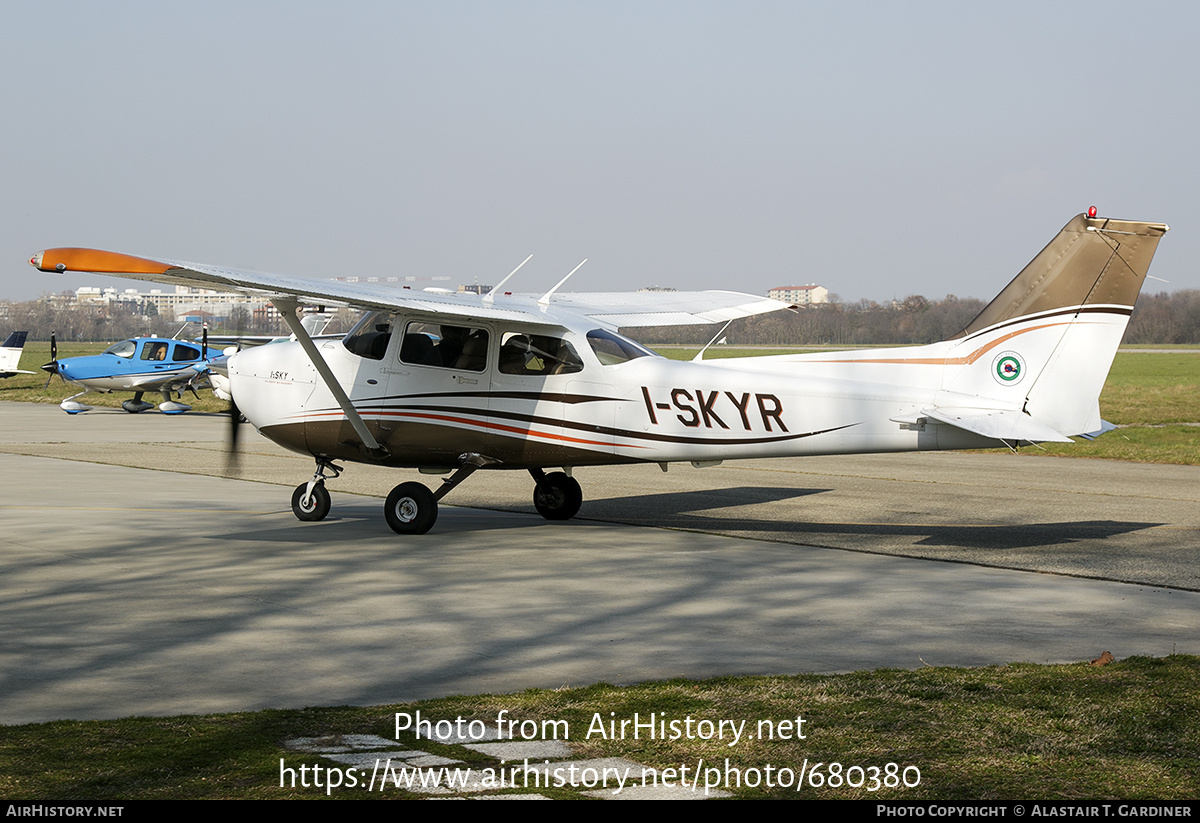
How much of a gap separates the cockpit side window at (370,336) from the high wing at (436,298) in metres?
0.35

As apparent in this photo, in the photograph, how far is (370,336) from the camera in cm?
1248

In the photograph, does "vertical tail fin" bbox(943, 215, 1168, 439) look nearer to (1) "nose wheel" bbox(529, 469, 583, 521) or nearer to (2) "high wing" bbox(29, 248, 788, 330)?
(2) "high wing" bbox(29, 248, 788, 330)

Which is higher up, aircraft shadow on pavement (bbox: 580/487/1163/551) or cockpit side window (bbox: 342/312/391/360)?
cockpit side window (bbox: 342/312/391/360)

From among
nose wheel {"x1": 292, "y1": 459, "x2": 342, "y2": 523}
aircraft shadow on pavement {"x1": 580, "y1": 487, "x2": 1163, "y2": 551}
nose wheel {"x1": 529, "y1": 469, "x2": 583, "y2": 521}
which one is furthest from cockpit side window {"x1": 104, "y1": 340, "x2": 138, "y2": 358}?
nose wheel {"x1": 529, "y1": 469, "x2": 583, "y2": 521}

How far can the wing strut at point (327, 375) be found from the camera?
1091 cm

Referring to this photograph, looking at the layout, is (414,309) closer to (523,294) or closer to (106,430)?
(523,294)

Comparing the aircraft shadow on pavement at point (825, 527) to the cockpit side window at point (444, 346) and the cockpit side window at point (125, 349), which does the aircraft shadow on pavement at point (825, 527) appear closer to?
the cockpit side window at point (444, 346)

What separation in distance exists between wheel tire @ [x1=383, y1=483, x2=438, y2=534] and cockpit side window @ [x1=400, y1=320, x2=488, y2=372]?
1.34 metres

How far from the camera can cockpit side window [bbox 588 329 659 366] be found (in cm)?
1195

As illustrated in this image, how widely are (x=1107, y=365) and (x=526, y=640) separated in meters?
6.44

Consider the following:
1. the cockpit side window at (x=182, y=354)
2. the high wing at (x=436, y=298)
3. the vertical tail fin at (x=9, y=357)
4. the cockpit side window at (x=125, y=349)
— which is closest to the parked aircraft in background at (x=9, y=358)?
the vertical tail fin at (x=9, y=357)

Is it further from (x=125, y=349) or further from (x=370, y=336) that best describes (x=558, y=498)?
(x=125, y=349)

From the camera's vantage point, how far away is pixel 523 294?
15227 mm
